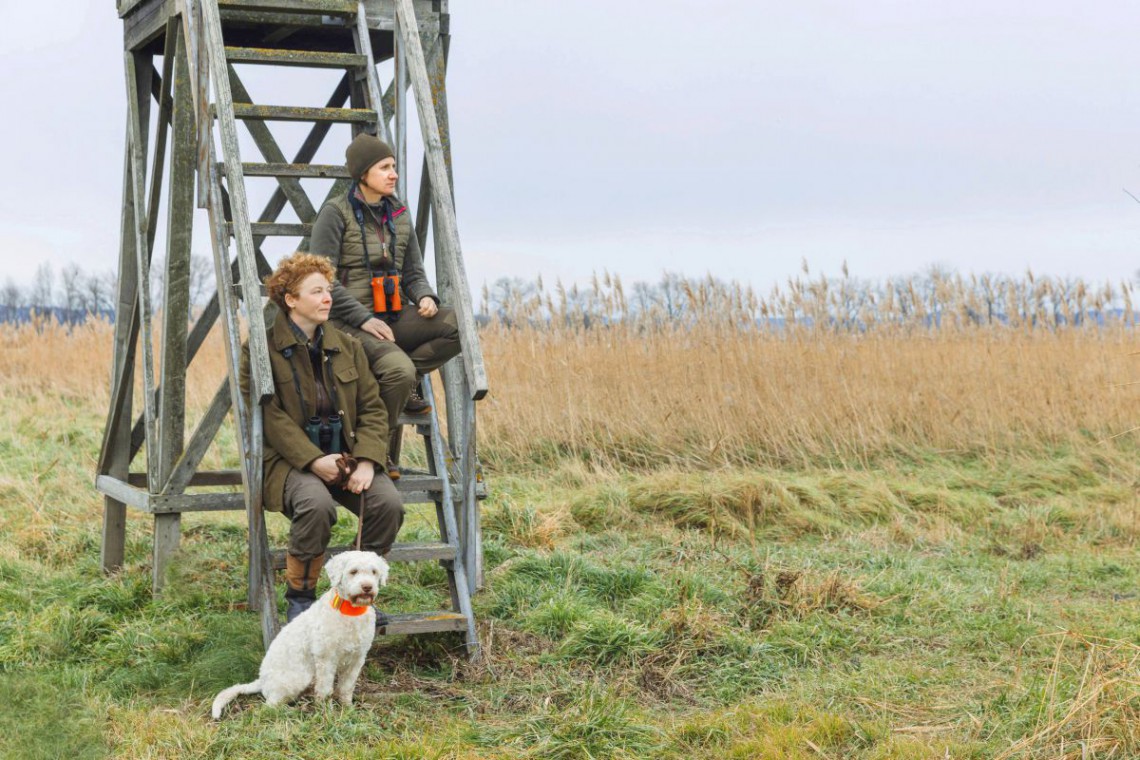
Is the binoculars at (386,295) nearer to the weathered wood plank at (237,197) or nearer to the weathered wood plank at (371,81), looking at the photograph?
the weathered wood plank at (237,197)

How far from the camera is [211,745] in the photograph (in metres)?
4.70

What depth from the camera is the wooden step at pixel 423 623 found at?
566 centimetres

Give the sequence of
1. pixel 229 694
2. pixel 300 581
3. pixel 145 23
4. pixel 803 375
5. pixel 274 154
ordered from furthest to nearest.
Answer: pixel 803 375
pixel 145 23
pixel 274 154
pixel 300 581
pixel 229 694

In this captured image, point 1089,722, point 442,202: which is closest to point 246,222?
point 442,202

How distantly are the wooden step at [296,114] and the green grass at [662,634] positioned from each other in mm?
2713

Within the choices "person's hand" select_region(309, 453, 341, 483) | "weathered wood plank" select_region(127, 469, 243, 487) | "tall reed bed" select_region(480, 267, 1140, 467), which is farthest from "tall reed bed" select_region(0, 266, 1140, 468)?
"person's hand" select_region(309, 453, 341, 483)

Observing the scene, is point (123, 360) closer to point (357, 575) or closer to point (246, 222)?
point (246, 222)

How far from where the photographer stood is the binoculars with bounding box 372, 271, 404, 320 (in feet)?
A: 21.0

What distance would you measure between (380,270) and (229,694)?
2415 millimetres

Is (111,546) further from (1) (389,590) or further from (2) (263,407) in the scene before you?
(2) (263,407)

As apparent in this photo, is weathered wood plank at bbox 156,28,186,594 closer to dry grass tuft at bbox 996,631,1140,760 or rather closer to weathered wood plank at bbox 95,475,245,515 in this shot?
weathered wood plank at bbox 95,475,245,515

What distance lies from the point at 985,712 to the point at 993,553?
4066 mm

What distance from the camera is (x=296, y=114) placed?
21.6ft

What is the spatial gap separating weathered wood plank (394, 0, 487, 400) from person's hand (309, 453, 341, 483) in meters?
0.79
